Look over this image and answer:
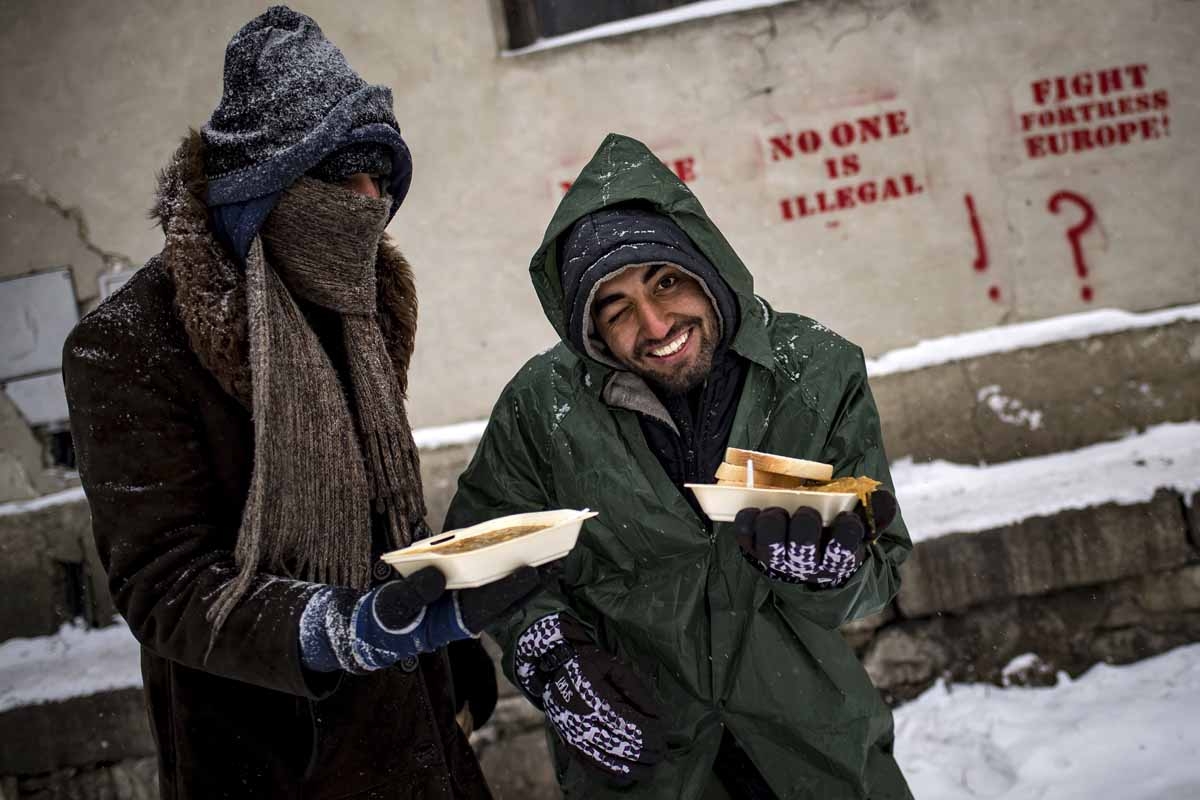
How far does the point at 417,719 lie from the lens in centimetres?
183

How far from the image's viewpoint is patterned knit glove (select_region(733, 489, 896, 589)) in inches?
61.8

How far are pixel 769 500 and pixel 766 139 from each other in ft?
9.94

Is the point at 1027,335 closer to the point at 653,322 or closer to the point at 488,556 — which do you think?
the point at 653,322

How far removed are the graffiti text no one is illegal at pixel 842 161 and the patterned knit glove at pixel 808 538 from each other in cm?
290

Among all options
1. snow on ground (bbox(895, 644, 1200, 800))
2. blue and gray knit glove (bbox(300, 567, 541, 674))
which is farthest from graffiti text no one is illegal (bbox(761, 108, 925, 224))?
blue and gray knit glove (bbox(300, 567, 541, 674))

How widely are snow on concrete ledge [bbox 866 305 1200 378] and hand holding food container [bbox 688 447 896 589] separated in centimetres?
270

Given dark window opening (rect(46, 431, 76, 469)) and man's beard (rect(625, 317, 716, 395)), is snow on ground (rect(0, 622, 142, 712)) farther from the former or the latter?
man's beard (rect(625, 317, 716, 395))

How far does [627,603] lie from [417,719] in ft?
1.59

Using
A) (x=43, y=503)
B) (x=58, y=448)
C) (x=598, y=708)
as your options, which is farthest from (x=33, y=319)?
(x=598, y=708)

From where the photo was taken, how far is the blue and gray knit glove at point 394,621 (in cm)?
142

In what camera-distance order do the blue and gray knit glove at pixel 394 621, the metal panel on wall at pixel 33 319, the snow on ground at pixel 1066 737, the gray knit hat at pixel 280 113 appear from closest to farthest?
the blue and gray knit glove at pixel 394 621 → the gray knit hat at pixel 280 113 → the snow on ground at pixel 1066 737 → the metal panel on wall at pixel 33 319

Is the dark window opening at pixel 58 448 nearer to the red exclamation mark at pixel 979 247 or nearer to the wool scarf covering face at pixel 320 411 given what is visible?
the wool scarf covering face at pixel 320 411

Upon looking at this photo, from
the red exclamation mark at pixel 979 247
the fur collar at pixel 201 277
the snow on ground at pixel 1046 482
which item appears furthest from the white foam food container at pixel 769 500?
the red exclamation mark at pixel 979 247

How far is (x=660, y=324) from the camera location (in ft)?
6.61
